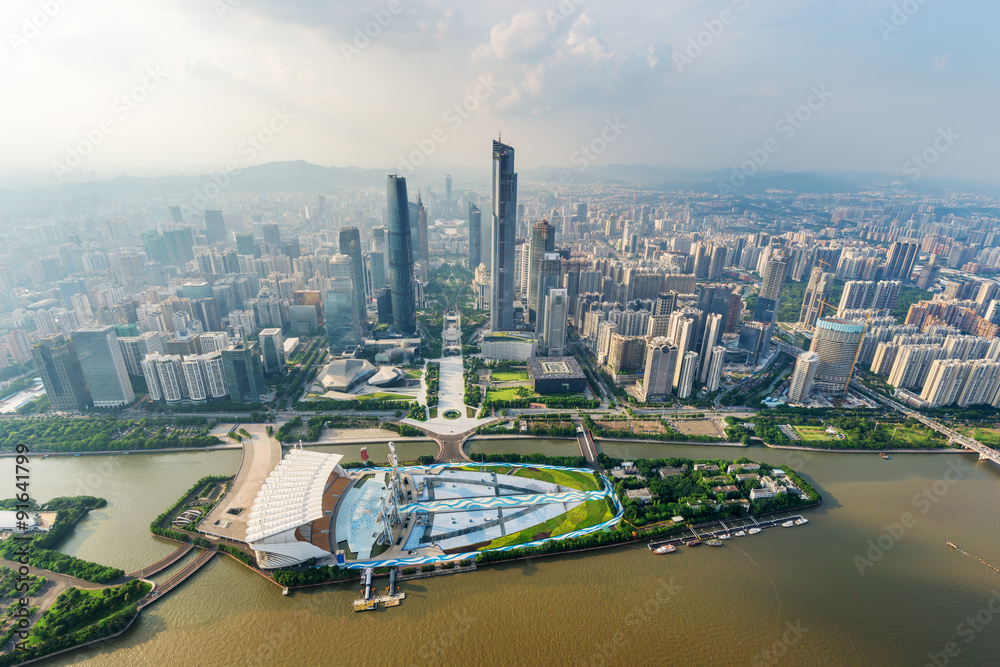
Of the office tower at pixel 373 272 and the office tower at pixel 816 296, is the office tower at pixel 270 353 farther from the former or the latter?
the office tower at pixel 816 296

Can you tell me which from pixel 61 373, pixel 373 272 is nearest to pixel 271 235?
pixel 373 272

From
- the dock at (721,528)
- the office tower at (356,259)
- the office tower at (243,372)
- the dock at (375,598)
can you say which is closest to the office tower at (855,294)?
the dock at (721,528)

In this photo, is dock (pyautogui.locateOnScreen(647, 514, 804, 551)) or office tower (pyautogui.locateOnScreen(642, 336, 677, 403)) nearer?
dock (pyautogui.locateOnScreen(647, 514, 804, 551))

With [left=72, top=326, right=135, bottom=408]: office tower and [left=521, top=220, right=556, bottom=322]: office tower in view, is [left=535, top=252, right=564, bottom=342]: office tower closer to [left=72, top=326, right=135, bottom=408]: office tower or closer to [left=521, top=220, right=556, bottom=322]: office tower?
[left=521, top=220, right=556, bottom=322]: office tower

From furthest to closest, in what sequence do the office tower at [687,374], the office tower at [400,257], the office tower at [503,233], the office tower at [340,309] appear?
the office tower at [400,257] < the office tower at [503,233] < the office tower at [340,309] < the office tower at [687,374]

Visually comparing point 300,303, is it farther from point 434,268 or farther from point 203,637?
point 203,637

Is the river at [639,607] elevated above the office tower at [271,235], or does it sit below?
below

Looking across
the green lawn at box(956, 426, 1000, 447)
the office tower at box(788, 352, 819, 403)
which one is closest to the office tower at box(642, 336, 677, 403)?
the office tower at box(788, 352, 819, 403)
